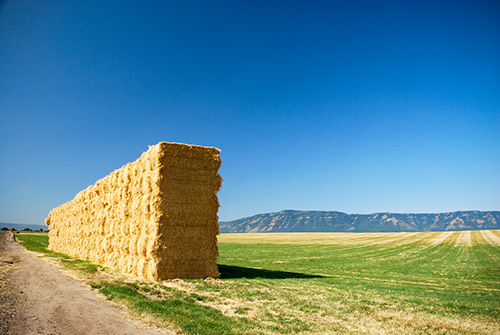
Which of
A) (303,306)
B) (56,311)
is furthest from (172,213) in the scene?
(303,306)

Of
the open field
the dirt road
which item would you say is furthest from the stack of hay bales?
the dirt road

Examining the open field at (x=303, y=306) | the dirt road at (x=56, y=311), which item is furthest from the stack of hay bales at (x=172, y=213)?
the dirt road at (x=56, y=311)

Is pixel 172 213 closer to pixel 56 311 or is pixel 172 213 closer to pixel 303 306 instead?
pixel 56 311

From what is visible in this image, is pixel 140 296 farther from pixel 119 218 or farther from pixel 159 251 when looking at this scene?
pixel 119 218

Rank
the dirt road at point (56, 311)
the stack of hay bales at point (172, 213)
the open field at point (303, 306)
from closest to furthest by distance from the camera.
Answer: the dirt road at point (56, 311) → the open field at point (303, 306) → the stack of hay bales at point (172, 213)

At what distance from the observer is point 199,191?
48.8ft

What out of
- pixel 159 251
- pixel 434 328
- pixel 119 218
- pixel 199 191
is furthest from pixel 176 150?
pixel 434 328

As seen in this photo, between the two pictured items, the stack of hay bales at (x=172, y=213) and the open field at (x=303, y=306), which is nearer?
the open field at (x=303, y=306)

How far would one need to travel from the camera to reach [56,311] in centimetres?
855

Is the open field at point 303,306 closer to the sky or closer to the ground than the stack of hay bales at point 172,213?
closer to the ground

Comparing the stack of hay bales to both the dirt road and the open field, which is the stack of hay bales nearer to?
the open field

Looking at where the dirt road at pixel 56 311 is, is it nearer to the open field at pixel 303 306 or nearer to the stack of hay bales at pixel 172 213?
the open field at pixel 303 306

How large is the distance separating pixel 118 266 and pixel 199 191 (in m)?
8.01

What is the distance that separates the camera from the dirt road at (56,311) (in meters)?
7.08
